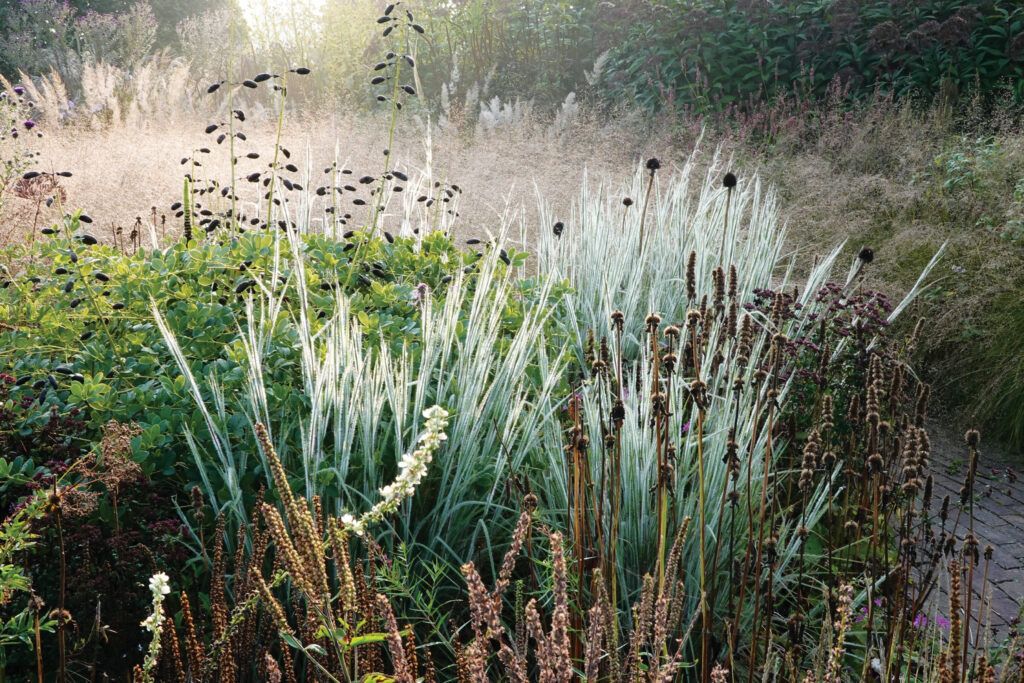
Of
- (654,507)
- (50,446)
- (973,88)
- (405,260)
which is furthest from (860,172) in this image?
(50,446)

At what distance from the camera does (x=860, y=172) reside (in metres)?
7.26

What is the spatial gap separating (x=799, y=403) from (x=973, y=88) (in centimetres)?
708

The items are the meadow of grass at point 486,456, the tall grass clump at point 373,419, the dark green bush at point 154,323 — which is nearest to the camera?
the meadow of grass at point 486,456

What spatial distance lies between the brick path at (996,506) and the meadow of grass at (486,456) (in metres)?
0.07

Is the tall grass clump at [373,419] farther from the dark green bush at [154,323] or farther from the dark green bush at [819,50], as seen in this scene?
the dark green bush at [819,50]

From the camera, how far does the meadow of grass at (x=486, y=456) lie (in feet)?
4.99

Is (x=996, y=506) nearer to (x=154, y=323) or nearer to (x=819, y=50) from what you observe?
(x=154, y=323)

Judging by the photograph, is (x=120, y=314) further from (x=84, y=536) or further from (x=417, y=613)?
(x=417, y=613)

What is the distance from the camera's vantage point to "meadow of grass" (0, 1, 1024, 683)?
1.52 metres

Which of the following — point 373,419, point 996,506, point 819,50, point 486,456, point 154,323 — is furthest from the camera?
point 819,50

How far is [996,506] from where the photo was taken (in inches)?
139

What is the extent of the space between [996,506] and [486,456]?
243cm

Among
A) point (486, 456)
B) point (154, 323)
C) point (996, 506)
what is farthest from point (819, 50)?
point (154, 323)

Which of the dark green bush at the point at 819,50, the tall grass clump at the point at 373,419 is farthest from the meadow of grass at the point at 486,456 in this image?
the dark green bush at the point at 819,50
